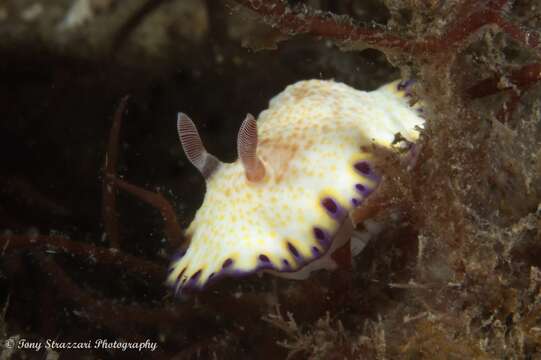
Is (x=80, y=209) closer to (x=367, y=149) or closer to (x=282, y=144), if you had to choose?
(x=282, y=144)

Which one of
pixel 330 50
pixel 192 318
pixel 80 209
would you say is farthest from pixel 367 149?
pixel 80 209

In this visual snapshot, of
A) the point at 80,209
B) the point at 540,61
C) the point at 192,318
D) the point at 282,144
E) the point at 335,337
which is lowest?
the point at 80,209

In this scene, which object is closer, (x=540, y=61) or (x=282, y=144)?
(x=540, y=61)

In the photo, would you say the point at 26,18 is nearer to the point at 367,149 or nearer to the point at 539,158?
the point at 367,149

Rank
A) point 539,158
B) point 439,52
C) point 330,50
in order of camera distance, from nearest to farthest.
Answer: point 439,52, point 539,158, point 330,50

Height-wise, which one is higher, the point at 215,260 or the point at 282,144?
the point at 282,144

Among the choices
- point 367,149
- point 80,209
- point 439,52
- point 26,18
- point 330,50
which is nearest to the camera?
point 439,52

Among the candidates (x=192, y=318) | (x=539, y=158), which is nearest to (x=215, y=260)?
(x=192, y=318)
